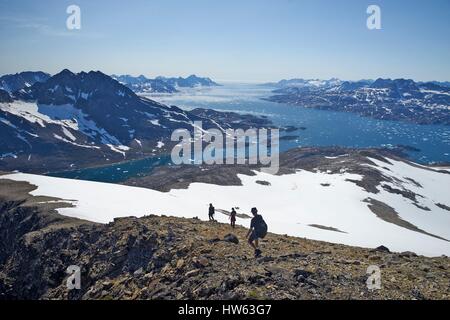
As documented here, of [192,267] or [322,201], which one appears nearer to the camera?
[192,267]

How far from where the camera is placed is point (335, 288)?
18.8 meters

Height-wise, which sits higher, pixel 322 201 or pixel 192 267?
pixel 192 267

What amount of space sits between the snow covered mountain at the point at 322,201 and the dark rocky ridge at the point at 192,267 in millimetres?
9984

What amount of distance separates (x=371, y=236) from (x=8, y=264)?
170 feet

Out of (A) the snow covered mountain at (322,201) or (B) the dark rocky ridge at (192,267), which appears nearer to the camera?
(B) the dark rocky ridge at (192,267)

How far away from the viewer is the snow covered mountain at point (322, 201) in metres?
58.4

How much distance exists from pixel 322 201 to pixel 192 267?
74.6 metres

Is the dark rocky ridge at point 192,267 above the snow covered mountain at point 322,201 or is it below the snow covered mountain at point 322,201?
above

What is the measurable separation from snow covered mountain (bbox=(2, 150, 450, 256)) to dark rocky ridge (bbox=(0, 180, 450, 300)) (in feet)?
32.8

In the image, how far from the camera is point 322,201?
93062mm

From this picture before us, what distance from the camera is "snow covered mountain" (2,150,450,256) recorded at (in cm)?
5841
